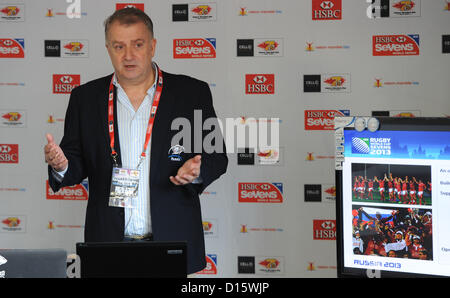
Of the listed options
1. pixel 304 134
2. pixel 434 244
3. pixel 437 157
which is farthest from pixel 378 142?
pixel 304 134

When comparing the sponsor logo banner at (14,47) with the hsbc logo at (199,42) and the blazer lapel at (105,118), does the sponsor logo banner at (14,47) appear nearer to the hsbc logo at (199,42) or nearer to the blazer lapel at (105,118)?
the hsbc logo at (199,42)

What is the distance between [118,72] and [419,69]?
2229mm

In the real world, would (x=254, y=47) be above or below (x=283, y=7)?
below

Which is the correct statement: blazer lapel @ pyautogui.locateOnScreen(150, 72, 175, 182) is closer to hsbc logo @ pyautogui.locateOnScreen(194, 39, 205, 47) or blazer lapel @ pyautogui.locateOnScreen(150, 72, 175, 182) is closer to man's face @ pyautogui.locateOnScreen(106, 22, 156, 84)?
man's face @ pyautogui.locateOnScreen(106, 22, 156, 84)

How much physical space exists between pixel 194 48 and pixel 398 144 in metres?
2.54

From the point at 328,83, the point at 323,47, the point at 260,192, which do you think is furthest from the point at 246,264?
the point at 323,47

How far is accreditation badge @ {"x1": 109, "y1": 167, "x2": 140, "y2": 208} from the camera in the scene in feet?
8.00

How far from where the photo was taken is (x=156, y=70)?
2.65 metres

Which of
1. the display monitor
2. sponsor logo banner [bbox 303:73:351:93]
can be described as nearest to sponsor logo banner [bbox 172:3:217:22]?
sponsor logo banner [bbox 303:73:351:93]

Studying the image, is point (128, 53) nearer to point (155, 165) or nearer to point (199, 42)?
point (155, 165)

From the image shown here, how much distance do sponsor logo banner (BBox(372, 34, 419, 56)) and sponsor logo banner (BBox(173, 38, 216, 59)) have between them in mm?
1198

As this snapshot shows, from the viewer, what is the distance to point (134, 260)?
1223mm

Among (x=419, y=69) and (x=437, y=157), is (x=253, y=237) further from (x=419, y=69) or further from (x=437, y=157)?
(x=437, y=157)

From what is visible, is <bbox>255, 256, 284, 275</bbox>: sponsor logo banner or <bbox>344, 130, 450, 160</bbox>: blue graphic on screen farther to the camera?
<bbox>255, 256, 284, 275</bbox>: sponsor logo banner
